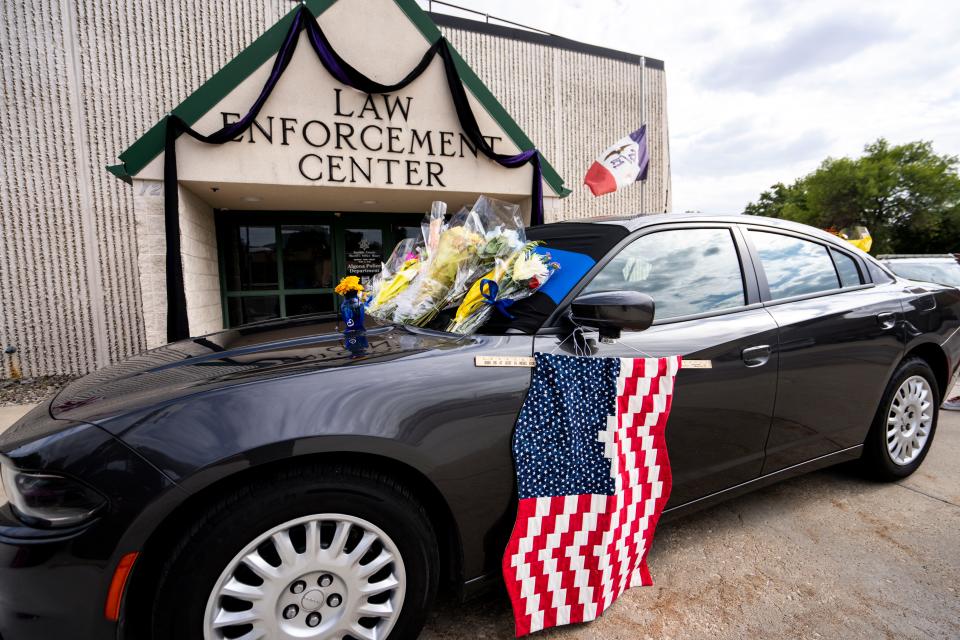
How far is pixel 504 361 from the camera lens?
168 cm

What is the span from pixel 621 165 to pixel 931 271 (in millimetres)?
4412

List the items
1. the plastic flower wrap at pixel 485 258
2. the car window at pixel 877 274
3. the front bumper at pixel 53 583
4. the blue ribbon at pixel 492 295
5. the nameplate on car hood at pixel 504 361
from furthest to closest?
the car window at pixel 877 274
the plastic flower wrap at pixel 485 258
the blue ribbon at pixel 492 295
the nameplate on car hood at pixel 504 361
the front bumper at pixel 53 583

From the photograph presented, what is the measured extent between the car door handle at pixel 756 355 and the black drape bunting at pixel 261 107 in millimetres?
4182

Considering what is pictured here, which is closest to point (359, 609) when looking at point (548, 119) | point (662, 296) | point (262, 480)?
point (262, 480)

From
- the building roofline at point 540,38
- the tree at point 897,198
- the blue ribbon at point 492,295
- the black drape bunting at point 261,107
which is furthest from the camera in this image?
the tree at point 897,198

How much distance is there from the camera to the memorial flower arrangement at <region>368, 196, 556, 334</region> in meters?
2.00

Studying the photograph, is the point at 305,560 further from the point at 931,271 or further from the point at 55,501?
the point at 931,271

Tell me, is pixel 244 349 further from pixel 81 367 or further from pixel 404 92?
pixel 81 367

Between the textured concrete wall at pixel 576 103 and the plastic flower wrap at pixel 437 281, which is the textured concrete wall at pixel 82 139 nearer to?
the textured concrete wall at pixel 576 103

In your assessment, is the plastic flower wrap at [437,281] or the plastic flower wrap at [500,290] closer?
the plastic flower wrap at [500,290]

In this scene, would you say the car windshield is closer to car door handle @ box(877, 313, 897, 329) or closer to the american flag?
car door handle @ box(877, 313, 897, 329)

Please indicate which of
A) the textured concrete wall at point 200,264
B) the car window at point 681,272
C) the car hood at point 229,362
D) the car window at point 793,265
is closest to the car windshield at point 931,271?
the car window at point 793,265

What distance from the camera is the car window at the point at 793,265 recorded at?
247 centimetres

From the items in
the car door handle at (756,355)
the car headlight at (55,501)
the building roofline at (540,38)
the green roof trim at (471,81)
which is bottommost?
the car headlight at (55,501)
